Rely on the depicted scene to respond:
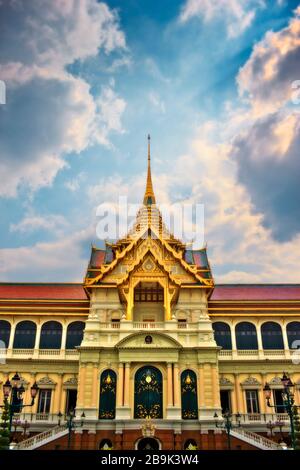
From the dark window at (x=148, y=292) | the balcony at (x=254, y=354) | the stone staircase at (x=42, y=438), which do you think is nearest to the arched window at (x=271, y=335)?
the balcony at (x=254, y=354)

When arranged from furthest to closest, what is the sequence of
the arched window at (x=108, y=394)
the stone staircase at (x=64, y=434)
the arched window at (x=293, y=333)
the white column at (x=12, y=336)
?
1. the arched window at (x=293, y=333)
2. the white column at (x=12, y=336)
3. the arched window at (x=108, y=394)
4. the stone staircase at (x=64, y=434)

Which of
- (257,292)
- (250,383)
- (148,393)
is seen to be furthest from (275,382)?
(148,393)

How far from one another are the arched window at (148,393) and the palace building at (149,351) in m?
0.07

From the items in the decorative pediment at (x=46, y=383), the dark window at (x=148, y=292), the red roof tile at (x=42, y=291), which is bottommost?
the decorative pediment at (x=46, y=383)

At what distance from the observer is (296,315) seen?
4019 centimetres

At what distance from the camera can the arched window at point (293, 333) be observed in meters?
39.2

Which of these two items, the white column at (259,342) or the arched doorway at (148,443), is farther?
the white column at (259,342)

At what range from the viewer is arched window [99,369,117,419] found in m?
30.7

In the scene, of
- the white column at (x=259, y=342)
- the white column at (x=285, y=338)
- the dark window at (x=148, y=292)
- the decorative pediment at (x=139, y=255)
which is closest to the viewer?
the dark window at (x=148, y=292)

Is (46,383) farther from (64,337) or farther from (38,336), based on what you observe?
(38,336)

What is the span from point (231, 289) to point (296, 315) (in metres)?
8.26

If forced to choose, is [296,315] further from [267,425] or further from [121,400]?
[121,400]

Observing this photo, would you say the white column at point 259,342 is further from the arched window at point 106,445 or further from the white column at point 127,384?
the arched window at point 106,445

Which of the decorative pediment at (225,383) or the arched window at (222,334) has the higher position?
the arched window at (222,334)
